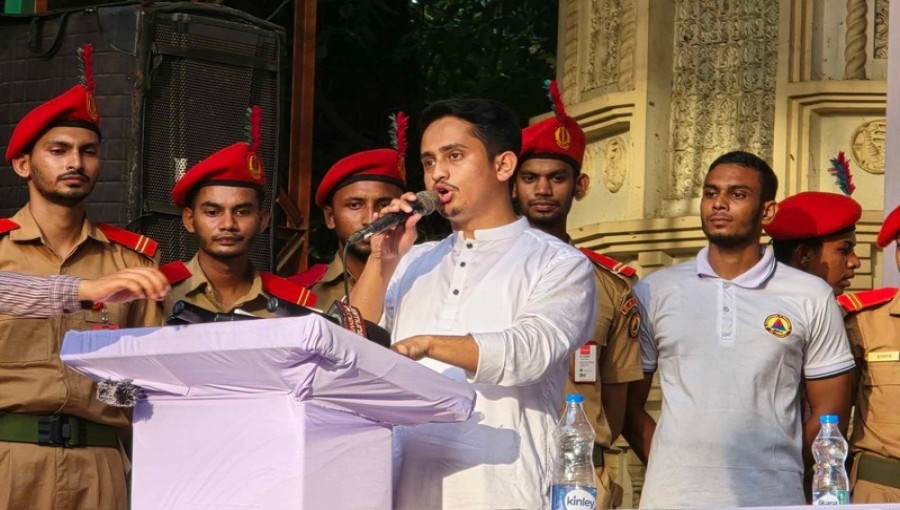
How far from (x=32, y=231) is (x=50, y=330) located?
0.32 metres

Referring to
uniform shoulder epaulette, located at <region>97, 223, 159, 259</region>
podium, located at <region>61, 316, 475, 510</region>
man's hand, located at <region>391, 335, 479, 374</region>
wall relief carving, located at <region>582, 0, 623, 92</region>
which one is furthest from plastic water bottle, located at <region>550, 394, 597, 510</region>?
wall relief carving, located at <region>582, 0, 623, 92</region>

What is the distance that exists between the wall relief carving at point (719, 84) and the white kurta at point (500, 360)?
3.52 metres

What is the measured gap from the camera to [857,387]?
5.60 meters

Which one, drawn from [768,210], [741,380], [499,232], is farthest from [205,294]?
[768,210]

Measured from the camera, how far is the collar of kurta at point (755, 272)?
213 inches

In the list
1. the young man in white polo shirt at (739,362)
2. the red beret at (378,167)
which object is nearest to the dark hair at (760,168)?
the young man in white polo shirt at (739,362)

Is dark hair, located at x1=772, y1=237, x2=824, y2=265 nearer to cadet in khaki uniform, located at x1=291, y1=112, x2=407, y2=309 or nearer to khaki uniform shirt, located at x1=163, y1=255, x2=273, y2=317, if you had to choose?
cadet in khaki uniform, located at x1=291, y1=112, x2=407, y2=309

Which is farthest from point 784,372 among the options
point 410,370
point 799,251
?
point 410,370

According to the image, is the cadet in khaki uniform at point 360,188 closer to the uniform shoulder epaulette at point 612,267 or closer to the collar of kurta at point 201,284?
the collar of kurta at point 201,284

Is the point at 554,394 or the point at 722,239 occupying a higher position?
the point at 722,239

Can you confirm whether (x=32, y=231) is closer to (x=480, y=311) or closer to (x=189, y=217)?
(x=189, y=217)

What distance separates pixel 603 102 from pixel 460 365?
419cm

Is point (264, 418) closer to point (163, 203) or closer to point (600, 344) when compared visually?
point (600, 344)

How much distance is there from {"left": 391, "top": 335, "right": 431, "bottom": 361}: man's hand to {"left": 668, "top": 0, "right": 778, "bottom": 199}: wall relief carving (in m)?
4.16
